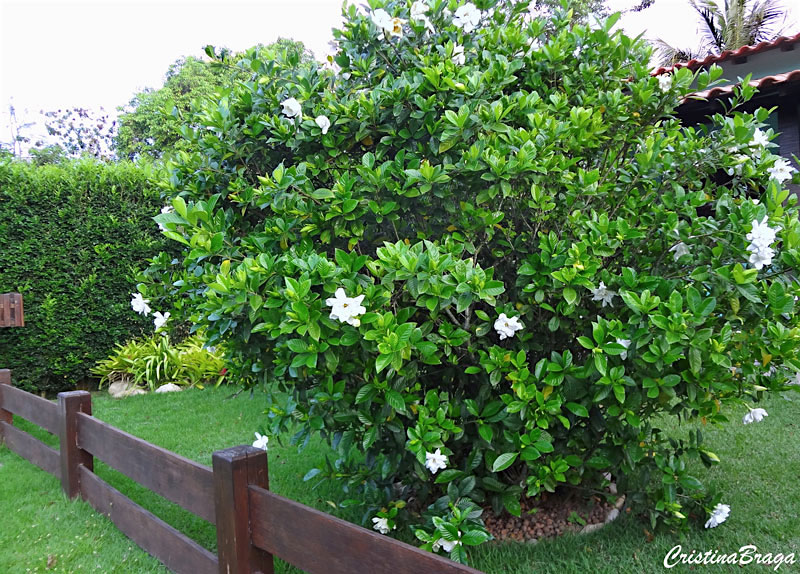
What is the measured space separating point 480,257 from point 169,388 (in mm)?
5922

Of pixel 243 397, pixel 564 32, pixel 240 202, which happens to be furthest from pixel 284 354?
pixel 243 397

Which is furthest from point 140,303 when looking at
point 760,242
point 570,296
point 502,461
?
point 760,242

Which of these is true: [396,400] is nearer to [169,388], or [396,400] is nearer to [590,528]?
[590,528]

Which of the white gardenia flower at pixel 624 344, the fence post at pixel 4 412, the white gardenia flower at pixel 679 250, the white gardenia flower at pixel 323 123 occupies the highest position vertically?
the white gardenia flower at pixel 323 123

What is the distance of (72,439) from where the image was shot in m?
3.58

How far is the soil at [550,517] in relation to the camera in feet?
9.33

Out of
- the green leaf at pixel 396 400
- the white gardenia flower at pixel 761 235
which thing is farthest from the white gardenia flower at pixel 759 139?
the green leaf at pixel 396 400

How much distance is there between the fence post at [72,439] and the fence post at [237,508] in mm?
1988

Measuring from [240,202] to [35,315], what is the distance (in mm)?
5912

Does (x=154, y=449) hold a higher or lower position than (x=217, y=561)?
higher

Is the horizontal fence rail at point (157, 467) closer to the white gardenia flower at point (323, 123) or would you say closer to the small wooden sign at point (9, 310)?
the white gardenia flower at point (323, 123)

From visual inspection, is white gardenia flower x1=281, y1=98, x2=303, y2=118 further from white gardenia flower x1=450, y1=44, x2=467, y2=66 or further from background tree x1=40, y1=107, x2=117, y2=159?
background tree x1=40, y1=107, x2=117, y2=159

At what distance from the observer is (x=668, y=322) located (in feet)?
6.21

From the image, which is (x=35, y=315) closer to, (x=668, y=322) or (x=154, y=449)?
(x=154, y=449)
